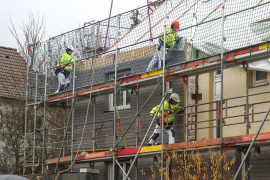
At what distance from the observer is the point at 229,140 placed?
17344 millimetres

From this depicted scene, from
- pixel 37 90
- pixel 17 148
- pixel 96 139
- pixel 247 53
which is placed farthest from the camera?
pixel 17 148

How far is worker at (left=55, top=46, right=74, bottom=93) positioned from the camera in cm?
2409

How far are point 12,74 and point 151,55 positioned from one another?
703 inches

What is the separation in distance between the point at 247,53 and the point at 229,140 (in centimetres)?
225

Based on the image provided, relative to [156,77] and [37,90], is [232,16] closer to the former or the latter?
[156,77]

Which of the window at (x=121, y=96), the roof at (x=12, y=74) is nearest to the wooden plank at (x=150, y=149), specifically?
the window at (x=121, y=96)

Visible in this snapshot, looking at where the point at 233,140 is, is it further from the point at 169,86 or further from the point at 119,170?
the point at 119,170

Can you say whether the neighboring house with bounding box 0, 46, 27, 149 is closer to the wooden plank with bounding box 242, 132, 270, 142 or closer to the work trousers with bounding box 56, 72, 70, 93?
the work trousers with bounding box 56, 72, 70, 93

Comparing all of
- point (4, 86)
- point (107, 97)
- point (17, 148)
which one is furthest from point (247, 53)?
point (4, 86)

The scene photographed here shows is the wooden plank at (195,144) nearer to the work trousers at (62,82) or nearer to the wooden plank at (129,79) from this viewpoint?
the wooden plank at (129,79)

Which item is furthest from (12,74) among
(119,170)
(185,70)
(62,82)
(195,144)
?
(195,144)

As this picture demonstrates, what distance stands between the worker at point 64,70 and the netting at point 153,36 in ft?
1.09

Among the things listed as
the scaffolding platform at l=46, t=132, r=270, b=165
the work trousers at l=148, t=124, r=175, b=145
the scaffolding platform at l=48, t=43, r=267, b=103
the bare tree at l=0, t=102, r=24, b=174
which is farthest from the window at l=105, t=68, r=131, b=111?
the bare tree at l=0, t=102, r=24, b=174

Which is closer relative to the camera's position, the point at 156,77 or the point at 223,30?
the point at 223,30
